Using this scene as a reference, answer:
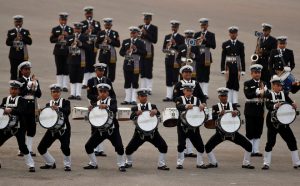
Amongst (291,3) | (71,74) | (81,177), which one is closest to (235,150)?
A: (81,177)

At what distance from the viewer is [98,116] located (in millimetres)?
→ 23578

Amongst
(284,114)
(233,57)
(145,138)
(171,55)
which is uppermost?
(171,55)

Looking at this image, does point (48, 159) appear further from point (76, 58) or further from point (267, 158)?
point (76, 58)

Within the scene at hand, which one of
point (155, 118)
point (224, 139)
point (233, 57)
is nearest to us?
point (155, 118)

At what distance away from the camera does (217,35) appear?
148ft

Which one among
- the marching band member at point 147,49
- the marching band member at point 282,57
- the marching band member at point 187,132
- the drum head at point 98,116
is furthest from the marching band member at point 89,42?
the drum head at point 98,116

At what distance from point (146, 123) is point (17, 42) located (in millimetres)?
9216

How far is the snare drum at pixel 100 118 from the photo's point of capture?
23500 millimetres

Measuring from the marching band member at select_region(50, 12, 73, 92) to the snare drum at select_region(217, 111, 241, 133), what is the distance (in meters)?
9.29

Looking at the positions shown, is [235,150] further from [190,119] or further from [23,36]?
[23,36]

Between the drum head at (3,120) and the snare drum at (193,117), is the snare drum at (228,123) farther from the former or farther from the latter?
the drum head at (3,120)

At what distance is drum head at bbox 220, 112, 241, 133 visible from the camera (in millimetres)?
23981

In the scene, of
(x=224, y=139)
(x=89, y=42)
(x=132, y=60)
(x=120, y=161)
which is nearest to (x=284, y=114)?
(x=224, y=139)

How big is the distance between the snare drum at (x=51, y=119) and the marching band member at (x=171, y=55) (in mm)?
9098
